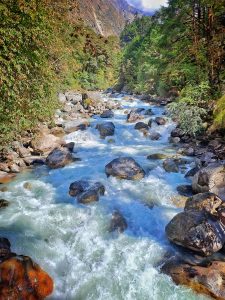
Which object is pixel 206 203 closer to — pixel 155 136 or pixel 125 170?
pixel 125 170

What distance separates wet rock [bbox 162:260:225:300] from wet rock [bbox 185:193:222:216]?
67.5 inches

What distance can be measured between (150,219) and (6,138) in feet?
20.5

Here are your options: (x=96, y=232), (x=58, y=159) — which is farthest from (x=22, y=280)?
(x=58, y=159)

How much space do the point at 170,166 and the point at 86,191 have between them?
373 centimetres

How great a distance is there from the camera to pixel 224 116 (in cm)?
1359

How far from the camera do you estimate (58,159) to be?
13227mm

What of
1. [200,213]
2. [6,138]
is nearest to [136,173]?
[200,213]

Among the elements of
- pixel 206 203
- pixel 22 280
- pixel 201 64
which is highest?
pixel 201 64

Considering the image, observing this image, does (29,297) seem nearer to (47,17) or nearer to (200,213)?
(200,213)

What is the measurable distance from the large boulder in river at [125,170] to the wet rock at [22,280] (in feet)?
17.9

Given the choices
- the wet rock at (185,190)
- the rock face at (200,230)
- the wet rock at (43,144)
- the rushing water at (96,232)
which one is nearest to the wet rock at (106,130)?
the wet rock at (43,144)

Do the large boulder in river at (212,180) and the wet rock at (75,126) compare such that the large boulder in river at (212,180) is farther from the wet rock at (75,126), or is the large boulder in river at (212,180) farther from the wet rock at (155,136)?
the wet rock at (75,126)

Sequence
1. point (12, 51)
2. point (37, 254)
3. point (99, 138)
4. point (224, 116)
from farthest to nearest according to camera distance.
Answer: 1. point (99, 138)
2. point (224, 116)
3. point (12, 51)
4. point (37, 254)

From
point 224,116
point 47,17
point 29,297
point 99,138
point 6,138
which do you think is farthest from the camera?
point 99,138
